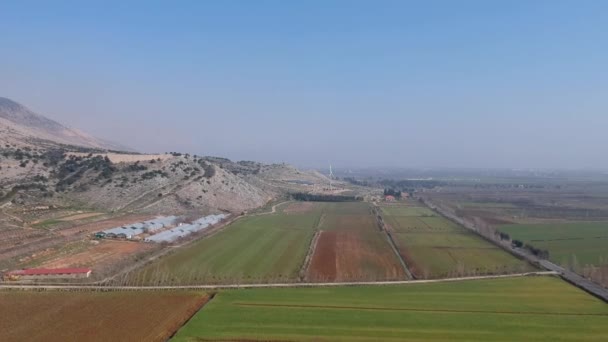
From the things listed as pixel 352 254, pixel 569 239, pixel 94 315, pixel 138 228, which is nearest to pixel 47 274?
pixel 94 315

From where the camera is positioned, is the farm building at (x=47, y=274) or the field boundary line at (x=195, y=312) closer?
the field boundary line at (x=195, y=312)

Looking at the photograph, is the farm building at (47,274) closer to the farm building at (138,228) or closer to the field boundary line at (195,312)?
the field boundary line at (195,312)

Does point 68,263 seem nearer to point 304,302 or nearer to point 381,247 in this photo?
point 304,302

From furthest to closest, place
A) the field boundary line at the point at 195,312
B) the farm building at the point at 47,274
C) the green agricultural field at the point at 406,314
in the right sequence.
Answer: the farm building at the point at 47,274, the green agricultural field at the point at 406,314, the field boundary line at the point at 195,312

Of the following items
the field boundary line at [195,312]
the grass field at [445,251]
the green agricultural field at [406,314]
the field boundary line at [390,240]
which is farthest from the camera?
the grass field at [445,251]

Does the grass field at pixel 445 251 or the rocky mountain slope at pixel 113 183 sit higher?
the rocky mountain slope at pixel 113 183

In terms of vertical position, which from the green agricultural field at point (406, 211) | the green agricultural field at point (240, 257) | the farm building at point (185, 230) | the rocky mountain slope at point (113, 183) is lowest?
the green agricultural field at point (240, 257)

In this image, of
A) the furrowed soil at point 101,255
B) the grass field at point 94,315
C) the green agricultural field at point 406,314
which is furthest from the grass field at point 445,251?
the furrowed soil at point 101,255
